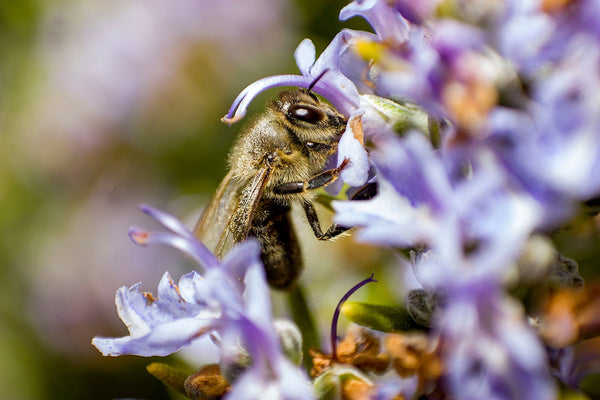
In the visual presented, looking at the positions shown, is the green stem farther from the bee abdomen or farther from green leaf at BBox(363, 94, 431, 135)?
green leaf at BBox(363, 94, 431, 135)

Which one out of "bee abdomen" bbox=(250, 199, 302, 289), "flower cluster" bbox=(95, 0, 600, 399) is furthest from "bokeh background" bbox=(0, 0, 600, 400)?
"flower cluster" bbox=(95, 0, 600, 399)

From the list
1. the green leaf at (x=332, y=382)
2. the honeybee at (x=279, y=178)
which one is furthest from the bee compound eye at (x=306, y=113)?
the green leaf at (x=332, y=382)

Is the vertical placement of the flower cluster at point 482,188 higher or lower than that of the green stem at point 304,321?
higher

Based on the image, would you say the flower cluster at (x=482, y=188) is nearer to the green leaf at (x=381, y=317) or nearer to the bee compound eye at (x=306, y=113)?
the green leaf at (x=381, y=317)

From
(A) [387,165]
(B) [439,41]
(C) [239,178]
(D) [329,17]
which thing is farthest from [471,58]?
(D) [329,17]

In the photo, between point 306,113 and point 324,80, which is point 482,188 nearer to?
point 324,80

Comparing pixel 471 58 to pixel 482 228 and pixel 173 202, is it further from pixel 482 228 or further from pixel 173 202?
pixel 173 202

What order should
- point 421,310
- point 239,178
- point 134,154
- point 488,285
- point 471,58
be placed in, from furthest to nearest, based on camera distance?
point 134,154
point 239,178
point 421,310
point 471,58
point 488,285
